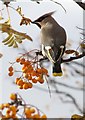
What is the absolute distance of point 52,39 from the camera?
162 cm

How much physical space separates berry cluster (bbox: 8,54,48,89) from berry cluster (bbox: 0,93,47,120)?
77mm

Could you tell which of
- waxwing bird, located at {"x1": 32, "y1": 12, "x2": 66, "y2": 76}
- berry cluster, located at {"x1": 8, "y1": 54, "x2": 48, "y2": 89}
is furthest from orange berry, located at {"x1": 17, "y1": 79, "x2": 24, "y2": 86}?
waxwing bird, located at {"x1": 32, "y1": 12, "x2": 66, "y2": 76}

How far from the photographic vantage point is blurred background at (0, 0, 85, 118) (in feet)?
5.13

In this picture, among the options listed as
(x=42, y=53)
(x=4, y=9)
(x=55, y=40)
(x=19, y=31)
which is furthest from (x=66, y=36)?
(x=4, y=9)

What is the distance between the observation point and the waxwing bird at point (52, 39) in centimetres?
158

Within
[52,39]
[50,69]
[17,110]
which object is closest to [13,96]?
[17,110]

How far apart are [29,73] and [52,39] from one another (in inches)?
9.4

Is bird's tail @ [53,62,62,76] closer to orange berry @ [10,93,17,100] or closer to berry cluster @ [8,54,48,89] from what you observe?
berry cluster @ [8,54,48,89]

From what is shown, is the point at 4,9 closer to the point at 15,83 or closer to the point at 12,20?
the point at 12,20

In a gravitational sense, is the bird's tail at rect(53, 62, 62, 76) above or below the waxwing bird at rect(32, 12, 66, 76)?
below

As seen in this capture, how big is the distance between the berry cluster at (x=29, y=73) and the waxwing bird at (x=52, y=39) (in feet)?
0.25

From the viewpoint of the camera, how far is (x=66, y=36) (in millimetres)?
1615

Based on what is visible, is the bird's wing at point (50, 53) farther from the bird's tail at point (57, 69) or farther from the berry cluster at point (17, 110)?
the berry cluster at point (17, 110)

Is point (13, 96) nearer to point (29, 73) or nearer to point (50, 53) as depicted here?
point (29, 73)
